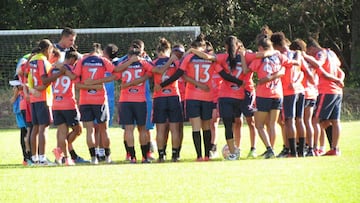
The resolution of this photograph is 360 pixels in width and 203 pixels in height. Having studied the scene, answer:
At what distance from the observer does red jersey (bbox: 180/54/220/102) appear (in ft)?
48.0

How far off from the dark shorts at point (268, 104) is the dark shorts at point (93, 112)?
2378mm

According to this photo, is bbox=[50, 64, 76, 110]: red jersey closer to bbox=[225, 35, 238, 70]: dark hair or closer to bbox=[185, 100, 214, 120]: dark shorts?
bbox=[185, 100, 214, 120]: dark shorts

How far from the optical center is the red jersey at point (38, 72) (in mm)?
14484

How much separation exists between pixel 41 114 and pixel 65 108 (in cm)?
38

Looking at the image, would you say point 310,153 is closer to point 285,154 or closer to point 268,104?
point 285,154

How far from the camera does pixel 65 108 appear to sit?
48.1 ft

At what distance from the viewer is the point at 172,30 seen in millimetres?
22906

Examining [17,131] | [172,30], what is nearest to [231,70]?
[172,30]

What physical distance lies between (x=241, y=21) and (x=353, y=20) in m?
4.26

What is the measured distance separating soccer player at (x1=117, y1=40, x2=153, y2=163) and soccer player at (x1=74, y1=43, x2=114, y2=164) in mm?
284

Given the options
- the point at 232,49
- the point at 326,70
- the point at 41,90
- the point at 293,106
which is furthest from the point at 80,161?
the point at 326,70

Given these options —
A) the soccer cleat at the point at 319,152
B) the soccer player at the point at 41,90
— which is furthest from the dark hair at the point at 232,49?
the soccer player at the point at 41,90

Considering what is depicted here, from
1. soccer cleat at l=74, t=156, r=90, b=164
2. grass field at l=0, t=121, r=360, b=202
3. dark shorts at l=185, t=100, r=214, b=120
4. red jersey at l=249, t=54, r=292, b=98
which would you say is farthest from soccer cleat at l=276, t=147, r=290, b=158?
soccer cleat at l=74, t=156, r=90, b=164

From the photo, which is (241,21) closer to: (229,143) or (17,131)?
(17,131)
